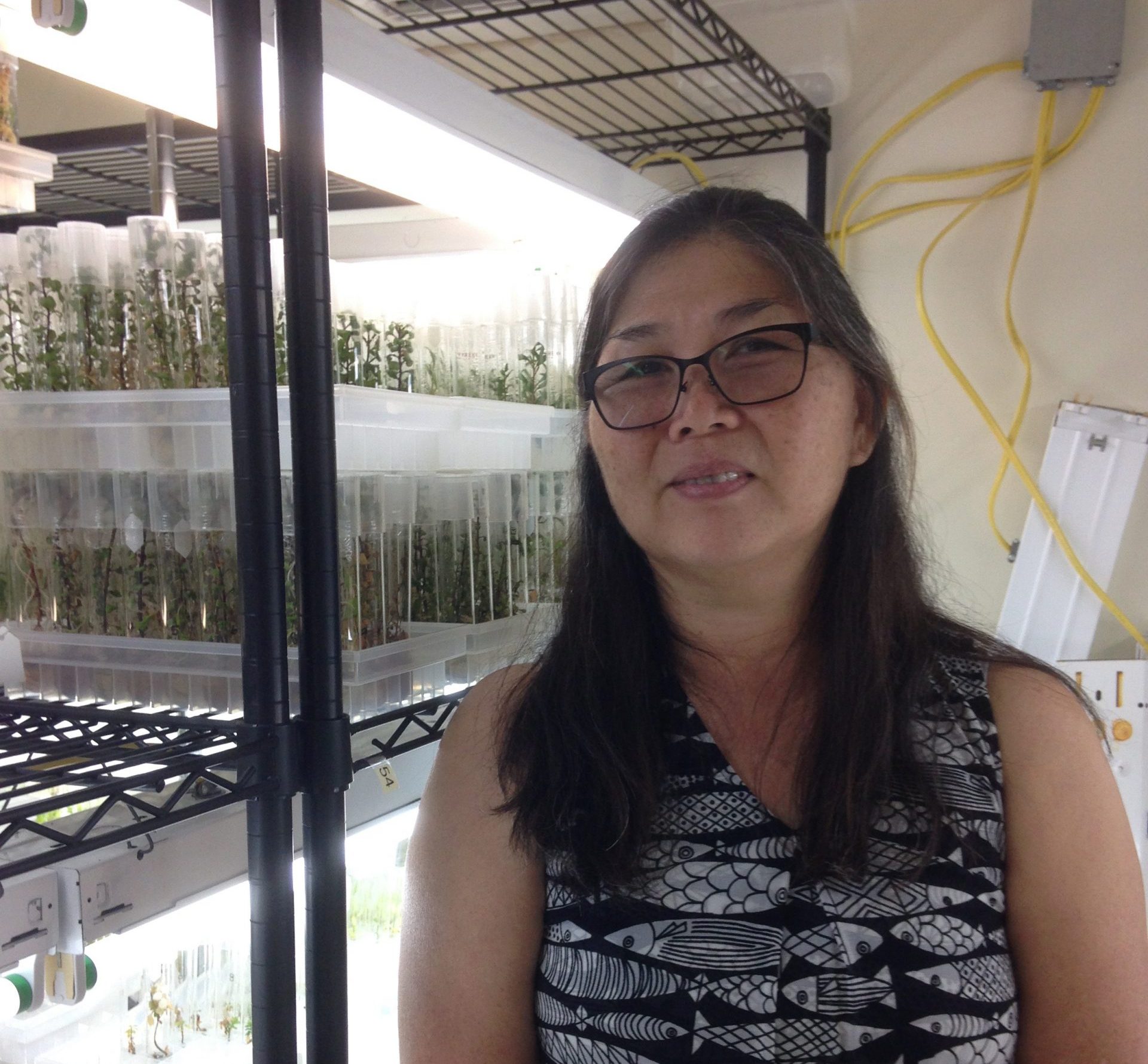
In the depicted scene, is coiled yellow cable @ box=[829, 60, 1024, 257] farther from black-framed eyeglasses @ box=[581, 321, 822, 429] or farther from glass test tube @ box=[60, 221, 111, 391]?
glass test tube @ box=[60, 221, 111, 391]

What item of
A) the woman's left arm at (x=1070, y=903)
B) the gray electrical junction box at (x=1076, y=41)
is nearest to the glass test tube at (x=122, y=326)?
the woman's left arm at (x=1070, y=903)

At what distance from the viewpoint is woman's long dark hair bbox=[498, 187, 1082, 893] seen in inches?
35.2

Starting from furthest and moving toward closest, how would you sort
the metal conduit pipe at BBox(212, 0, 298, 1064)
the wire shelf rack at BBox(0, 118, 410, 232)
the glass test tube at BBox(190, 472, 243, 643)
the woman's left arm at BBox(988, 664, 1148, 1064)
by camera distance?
1. the wire shelf rack at BBox(0, 118, 410, 232)
2. the glass test tube at BBox(190, 472, 243, 643)
3. the woman's left arm at BBox(988, 664, 1148, 1064)
4. the metal conduit pipe at BBox(212, 0, 298, 1064)

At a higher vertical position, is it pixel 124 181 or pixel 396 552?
pixel 124 181

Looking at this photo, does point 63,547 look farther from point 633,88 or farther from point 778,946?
point 633,88

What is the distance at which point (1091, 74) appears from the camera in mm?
1902

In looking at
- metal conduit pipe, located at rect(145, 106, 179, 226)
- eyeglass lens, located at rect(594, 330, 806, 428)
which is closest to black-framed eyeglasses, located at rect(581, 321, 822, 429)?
eyeglass lens, located at rect(594, 330, 806, 428)

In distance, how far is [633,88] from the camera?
85.2 inches

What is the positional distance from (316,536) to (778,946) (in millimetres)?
502

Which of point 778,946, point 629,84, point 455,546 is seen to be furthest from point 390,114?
point 629,84

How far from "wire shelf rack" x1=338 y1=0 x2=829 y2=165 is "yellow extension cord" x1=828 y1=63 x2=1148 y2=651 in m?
0.17

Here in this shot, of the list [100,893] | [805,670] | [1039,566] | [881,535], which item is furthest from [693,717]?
[1039,566]

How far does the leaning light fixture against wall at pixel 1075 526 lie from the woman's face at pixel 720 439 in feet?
3.85

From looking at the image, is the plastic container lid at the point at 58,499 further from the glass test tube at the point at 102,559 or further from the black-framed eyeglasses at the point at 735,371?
the black-framed eyeglasses at the point at 735,371
